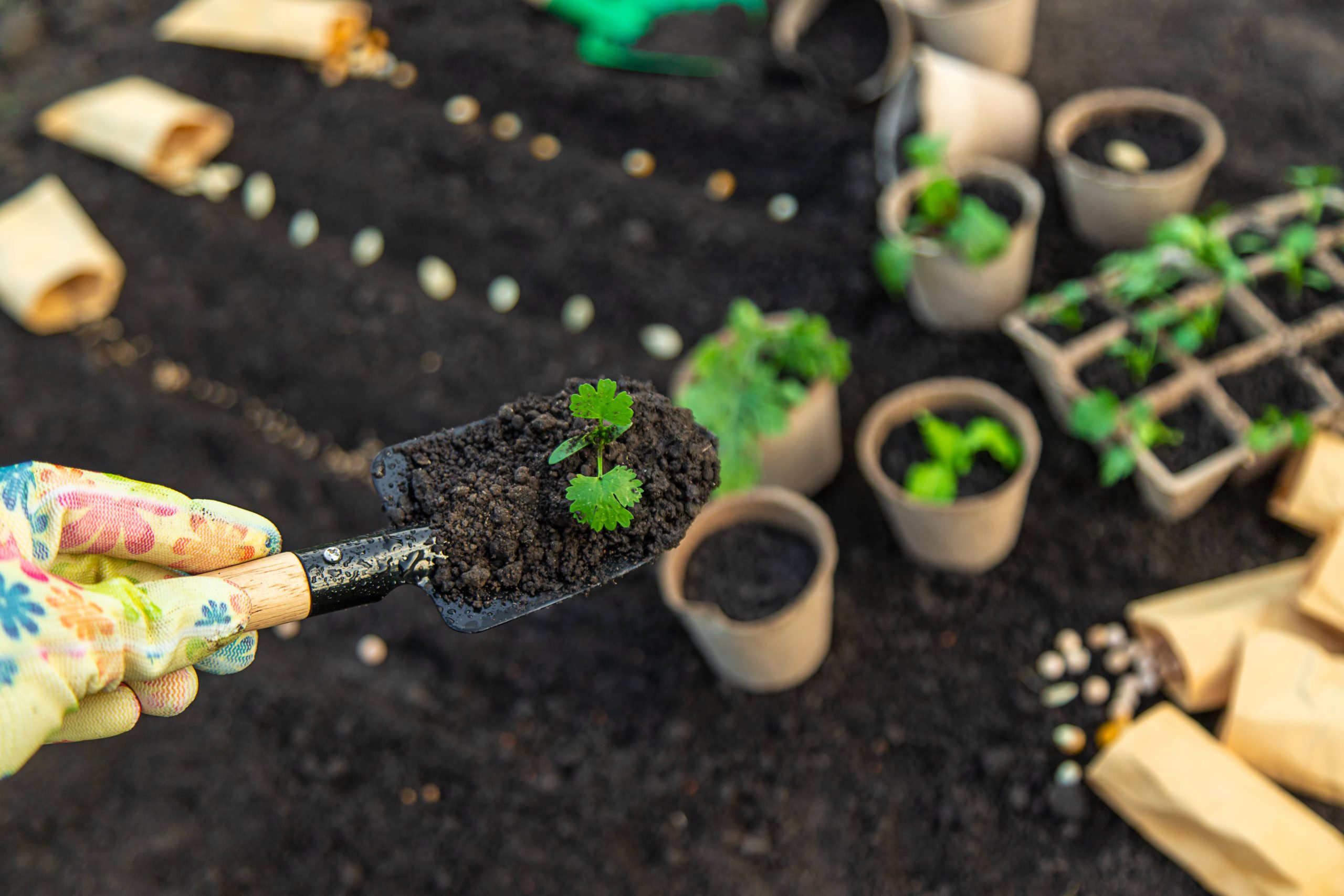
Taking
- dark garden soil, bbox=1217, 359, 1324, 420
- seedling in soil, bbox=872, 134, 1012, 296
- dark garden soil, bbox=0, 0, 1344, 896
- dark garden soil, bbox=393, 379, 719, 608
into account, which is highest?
dark garden soil, bbox=393, 379, 719, 608

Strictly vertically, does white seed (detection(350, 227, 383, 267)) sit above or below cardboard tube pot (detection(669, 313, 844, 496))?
below

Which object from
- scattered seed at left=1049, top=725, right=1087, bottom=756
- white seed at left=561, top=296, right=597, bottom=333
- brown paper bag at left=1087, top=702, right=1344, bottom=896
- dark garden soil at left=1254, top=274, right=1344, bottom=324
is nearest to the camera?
brown paper bag at left=1087, top=702, right=1344, bottom=896

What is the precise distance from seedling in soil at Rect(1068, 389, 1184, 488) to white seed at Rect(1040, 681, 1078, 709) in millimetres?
465

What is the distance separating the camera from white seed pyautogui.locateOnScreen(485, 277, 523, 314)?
321 centimetres

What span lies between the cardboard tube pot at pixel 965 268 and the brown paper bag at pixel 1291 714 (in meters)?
1.07

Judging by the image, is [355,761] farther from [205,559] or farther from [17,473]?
[17,473]

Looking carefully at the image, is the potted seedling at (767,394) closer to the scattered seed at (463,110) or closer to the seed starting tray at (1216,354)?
the seed starting tray at (1216,354)

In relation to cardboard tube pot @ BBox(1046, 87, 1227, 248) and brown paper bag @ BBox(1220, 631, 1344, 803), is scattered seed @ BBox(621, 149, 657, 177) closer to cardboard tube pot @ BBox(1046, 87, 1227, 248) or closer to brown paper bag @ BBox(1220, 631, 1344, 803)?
cardboard tube pot @ BBox(1046, 87, 1227, 248)

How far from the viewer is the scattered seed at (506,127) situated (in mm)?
3609

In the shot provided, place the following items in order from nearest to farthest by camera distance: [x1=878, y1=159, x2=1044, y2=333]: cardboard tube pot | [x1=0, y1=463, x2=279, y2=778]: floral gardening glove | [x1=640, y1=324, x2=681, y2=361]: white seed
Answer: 1. [x1=0, y1=463, x2=279, y2=778]: floral gardening glove
2. [x1=878, y1=159, x2=1044, y2=333]: cardboard tube pot
3. [x1=640, y1=324, x2=681, y2=361]: white seed

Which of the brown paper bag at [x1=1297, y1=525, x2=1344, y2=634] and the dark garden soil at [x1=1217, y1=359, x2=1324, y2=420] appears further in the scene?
the dark garden soil at [x1=1217, y1=359, x2=1324, y2=420]

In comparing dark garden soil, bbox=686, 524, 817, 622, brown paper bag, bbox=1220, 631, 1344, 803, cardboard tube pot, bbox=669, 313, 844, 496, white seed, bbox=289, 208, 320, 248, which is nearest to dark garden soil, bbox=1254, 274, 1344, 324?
brown paper bag, bbox=1220, 631, 1344, 803

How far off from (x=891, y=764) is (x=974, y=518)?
566 mm

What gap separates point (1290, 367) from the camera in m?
2.43
